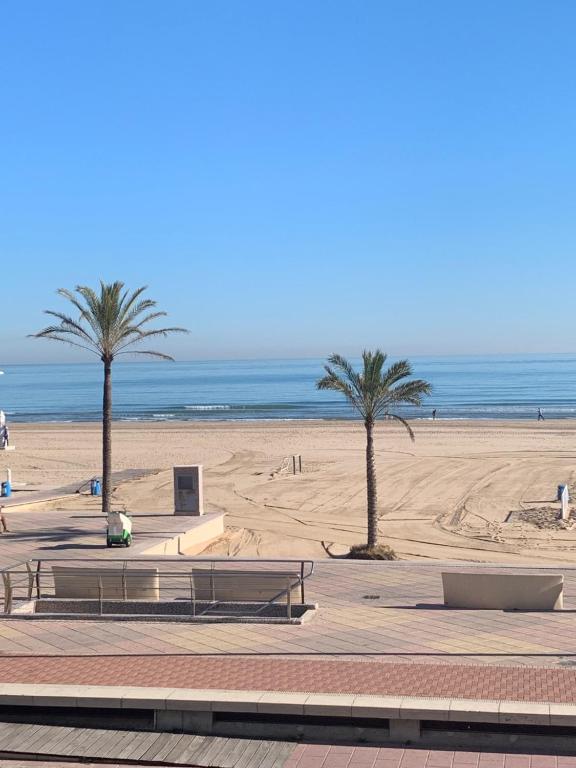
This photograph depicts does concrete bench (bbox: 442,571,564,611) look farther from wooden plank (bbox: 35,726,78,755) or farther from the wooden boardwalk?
wooden plank (bbox: 35,726,78,755)

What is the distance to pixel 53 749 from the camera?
8766 mm

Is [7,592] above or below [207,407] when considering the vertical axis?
below

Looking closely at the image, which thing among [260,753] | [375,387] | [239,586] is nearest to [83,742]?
[260,753]

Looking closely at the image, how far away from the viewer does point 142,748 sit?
8.72 metres

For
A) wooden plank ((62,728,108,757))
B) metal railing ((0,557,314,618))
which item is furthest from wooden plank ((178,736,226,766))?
metal railing ((0,557,314,618))

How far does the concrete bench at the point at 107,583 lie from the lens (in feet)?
45.2

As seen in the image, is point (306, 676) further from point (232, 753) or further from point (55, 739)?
point (55, 739)

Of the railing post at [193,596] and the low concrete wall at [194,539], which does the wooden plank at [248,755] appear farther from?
the low concrete wall at [194,539]

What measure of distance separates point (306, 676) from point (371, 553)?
1081cm

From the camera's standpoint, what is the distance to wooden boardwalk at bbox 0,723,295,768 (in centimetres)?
842

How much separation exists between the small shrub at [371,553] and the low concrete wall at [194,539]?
3.64 m

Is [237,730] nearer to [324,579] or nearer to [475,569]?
[324,579]

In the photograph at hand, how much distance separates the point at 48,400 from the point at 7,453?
2547 inches

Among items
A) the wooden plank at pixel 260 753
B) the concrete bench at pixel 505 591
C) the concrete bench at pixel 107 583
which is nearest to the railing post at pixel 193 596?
the concrete bench at pixel 107 583
